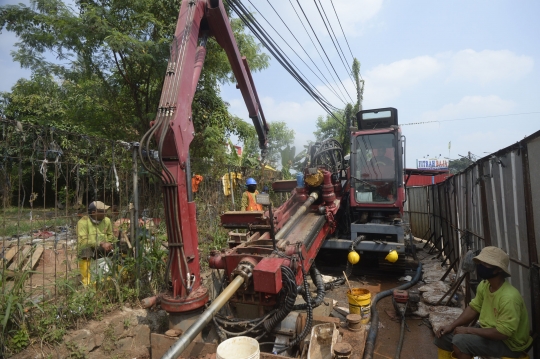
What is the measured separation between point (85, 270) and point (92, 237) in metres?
0.50

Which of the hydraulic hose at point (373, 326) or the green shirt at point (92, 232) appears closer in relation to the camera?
the hydraulic hose at point (373, 326)

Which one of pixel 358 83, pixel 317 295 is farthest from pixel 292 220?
pixel 358 83

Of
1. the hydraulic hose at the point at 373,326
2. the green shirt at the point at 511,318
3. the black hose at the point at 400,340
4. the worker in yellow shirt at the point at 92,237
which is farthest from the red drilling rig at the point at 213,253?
the green shirt at the point at 511,318

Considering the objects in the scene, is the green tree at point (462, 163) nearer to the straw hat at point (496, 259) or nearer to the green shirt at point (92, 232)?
→ the straw hat at point (496, 259)

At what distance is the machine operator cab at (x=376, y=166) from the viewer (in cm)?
679

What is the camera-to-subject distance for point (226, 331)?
340 cm

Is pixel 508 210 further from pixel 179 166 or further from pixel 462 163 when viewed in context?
pixel 462 163

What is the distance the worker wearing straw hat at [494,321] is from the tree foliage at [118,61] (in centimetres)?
730

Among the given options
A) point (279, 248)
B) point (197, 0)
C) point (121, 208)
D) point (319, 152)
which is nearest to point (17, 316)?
point (121, 208)

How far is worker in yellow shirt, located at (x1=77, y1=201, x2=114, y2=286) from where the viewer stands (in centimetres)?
462

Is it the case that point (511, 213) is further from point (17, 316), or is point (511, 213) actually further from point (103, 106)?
point (103, 106)

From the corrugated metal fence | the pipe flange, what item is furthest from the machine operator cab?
the pipe flange

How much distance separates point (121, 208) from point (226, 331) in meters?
2.79

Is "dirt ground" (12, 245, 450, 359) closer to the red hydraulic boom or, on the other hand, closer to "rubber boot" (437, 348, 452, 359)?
"rubber boot" (437, 348, 452, 359)
